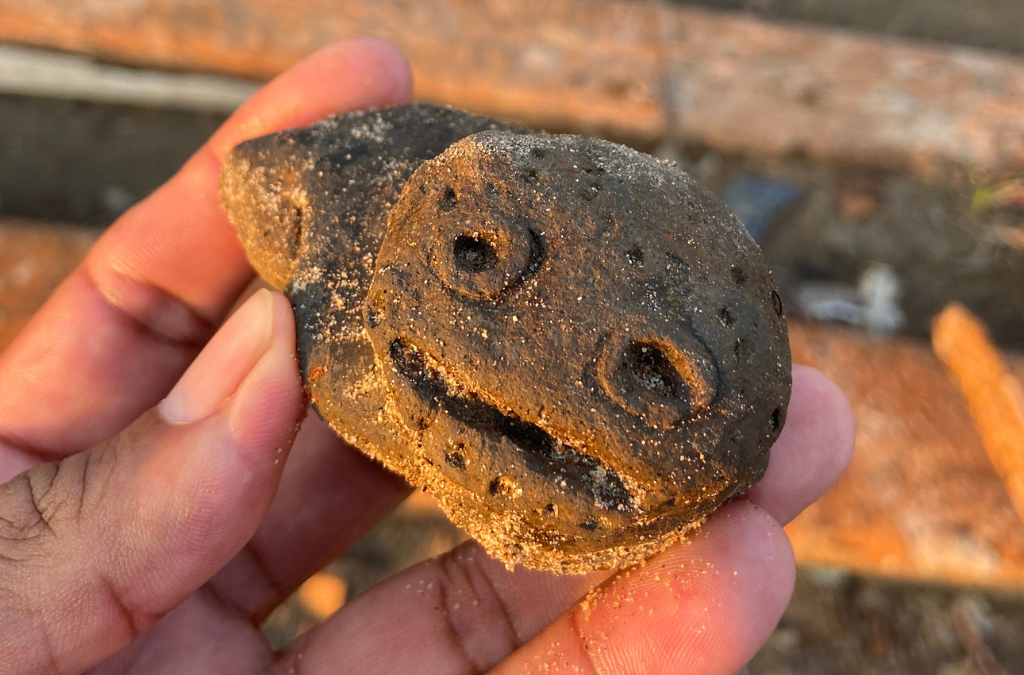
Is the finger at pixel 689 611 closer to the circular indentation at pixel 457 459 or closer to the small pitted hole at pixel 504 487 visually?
the small pitted hole at pixel 504 487

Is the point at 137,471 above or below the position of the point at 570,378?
below

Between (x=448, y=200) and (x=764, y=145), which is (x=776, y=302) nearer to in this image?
(x=448, y=200)

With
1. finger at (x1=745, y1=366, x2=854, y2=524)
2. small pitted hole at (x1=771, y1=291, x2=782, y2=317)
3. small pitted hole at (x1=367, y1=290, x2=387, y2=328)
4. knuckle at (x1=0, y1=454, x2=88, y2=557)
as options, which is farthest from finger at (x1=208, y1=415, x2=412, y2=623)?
small pitted hole at (x1=771, y1=291, x2=782, y2=317)

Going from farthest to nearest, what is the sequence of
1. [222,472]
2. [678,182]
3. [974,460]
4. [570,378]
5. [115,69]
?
[115,69] < [974,460] < [678,182] < [222,472] < [570,378]

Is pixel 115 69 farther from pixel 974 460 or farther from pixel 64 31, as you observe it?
pixel 974 460

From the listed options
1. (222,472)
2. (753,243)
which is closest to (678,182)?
(753,243)

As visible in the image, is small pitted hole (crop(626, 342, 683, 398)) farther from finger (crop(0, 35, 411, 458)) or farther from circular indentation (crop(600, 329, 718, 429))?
finger (crop(0, 35, 411, 458))
